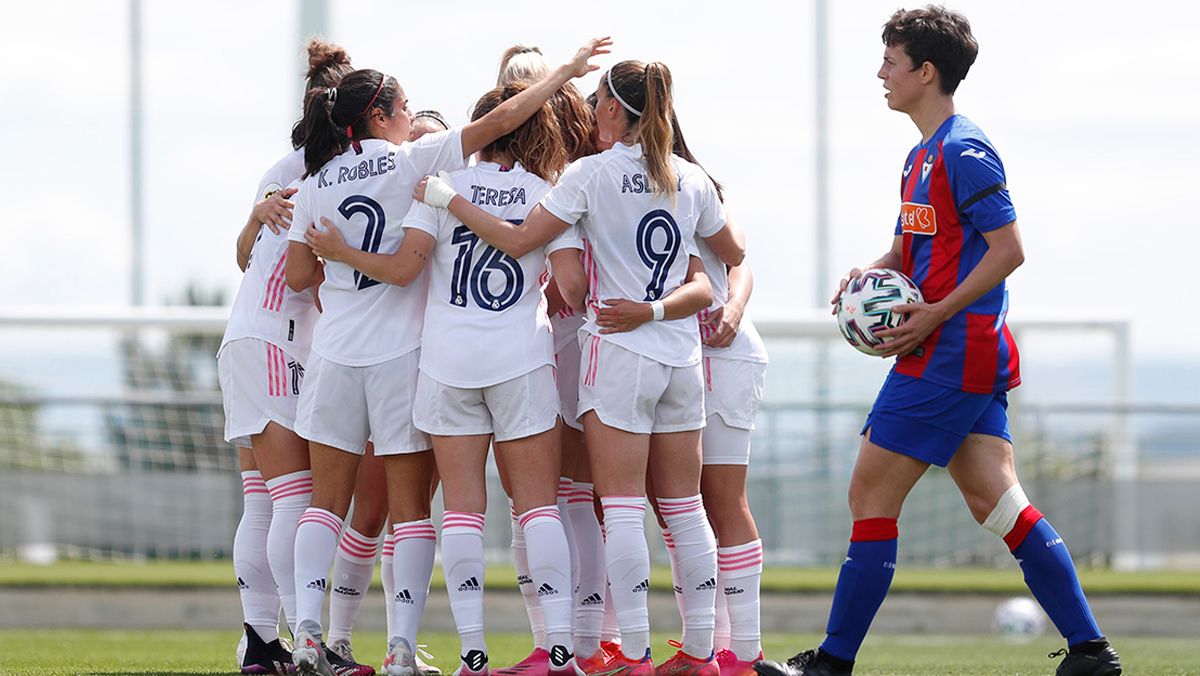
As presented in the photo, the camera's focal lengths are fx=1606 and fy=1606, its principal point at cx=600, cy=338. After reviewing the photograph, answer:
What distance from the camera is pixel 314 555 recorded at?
5910 mm

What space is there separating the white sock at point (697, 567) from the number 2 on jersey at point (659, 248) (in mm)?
774

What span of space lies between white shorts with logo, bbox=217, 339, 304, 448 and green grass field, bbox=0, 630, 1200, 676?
1.09 metres

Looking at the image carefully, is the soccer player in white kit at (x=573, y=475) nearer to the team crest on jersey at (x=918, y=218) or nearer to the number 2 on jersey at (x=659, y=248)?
the number 2 on jersey at (x=659, y=248)

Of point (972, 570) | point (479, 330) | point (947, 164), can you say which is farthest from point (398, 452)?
point (972, 570)

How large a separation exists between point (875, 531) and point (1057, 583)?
0.71 meters

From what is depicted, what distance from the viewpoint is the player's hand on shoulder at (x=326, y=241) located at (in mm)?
5844

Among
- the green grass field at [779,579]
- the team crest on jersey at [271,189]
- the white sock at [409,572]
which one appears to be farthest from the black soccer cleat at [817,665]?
the green grass field at [779,579]

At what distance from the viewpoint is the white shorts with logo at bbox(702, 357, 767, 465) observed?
19.9 feet

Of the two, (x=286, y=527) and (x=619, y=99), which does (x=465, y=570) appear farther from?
(x=619, y=99)

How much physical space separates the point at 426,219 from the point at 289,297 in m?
0.95

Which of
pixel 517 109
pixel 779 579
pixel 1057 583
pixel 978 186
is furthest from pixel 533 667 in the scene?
pixel 779 579

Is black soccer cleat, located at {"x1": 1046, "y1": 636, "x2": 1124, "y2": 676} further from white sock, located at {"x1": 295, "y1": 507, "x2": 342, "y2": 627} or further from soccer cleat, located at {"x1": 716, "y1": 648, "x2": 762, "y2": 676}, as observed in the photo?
white sock, located at {"x1": 295, "y1": 507, "x2": 342, "y2": 627}

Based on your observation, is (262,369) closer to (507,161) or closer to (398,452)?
(398,452)

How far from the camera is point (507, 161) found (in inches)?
233
